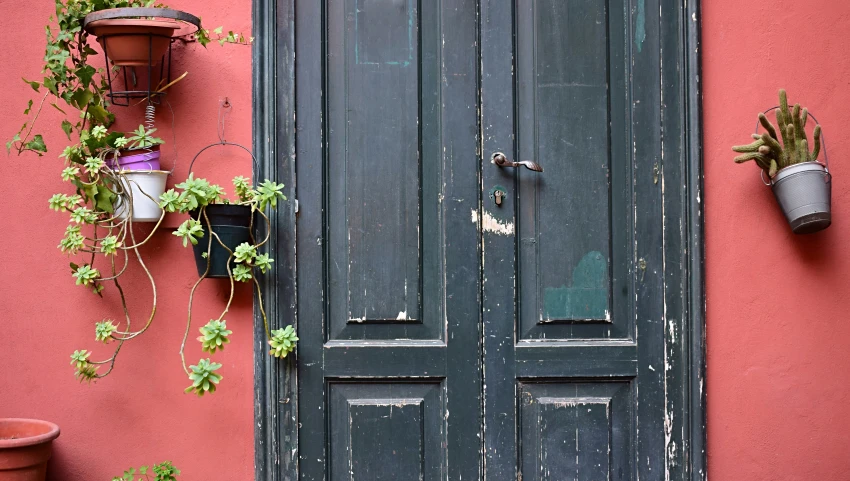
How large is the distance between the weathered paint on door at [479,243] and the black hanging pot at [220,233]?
23 cm

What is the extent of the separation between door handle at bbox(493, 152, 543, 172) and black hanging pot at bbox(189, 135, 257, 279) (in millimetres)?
847

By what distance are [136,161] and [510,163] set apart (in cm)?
123

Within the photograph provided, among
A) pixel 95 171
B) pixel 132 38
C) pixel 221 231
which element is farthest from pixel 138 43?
pixel 221 231

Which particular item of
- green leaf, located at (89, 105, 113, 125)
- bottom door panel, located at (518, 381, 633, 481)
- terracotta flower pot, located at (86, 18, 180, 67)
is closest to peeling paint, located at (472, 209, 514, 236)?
bottom door panel, located at (518, 381, 633, 481)

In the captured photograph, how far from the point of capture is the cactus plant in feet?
7.96

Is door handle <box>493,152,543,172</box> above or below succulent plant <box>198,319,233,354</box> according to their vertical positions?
above

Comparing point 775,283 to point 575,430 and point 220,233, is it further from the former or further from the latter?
point 220,233

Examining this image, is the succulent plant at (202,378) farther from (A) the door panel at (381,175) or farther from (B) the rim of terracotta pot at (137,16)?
(B) the rim of terracotta pot at (137,16)

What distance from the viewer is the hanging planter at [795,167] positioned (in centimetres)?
241

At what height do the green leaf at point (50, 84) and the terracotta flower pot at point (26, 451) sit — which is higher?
the green leaf at point (50, 84)

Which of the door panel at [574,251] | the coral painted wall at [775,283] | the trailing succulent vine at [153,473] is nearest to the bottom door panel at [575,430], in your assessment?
the door panel at [574,251]

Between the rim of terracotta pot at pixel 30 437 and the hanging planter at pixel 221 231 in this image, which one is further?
the hanging planter at pixel 221 231

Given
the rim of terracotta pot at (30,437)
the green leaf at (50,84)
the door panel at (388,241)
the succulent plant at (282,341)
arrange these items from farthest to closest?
the door panel at (388,241) < the succulent plant at (282,341) < the green leaf at (50,84) < the rim of terracotta pot at (30,437)

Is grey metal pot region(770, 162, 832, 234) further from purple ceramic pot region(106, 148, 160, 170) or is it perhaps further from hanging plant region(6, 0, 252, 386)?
purple ceramic pot region(106, 148, 160, 170)
